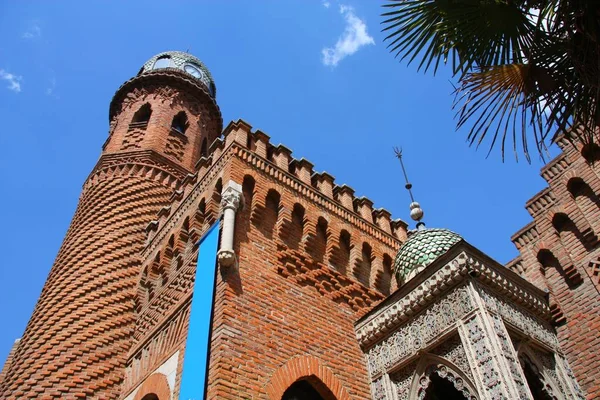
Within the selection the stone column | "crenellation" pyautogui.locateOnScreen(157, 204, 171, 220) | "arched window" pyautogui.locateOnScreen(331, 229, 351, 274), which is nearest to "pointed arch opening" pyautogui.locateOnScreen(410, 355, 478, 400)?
"arched window" pyautogui.locateOnScreen(331, 229, 351, 274)

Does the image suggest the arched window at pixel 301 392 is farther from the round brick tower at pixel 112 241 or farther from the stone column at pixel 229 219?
the round brick tower at pixel 112 241

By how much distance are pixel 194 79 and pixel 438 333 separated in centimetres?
1225

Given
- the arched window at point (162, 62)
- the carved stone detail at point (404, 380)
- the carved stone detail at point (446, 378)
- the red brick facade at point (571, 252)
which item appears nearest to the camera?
the carved stone detail at point (446, 378)

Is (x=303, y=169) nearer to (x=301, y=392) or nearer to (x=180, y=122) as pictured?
(x=301, y=392)

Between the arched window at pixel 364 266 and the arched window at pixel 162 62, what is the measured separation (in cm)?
1051

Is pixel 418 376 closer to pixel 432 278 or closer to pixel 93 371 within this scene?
pixel 432 278

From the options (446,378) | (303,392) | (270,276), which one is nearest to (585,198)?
(446,378)

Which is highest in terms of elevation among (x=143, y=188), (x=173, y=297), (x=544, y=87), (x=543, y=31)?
(x=143, y=188)

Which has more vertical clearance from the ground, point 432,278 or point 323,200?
point 323,200

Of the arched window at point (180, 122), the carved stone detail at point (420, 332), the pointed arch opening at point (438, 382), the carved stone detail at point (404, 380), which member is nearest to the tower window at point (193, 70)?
the arched window at point (180, 122)

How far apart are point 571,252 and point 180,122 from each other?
36.3ft

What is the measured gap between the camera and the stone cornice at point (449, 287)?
6809 mm

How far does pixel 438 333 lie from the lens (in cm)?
673

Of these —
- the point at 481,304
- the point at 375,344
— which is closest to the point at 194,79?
the point at 375,344
